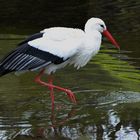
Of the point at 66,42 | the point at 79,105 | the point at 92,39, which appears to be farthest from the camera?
the point at 92,39

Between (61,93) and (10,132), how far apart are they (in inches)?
92.2

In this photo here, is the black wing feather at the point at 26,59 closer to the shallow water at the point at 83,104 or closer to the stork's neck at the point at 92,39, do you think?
the stork's neck at the point at 92,39

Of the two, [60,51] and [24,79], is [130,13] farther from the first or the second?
[60,51]

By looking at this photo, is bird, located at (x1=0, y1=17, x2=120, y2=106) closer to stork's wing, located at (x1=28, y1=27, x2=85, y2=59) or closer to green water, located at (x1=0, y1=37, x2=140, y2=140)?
stork's wing, located at (x1=28, y1=27, x2=85, y2=59)

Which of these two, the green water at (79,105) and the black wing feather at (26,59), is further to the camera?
the black wing feather at (26,59)

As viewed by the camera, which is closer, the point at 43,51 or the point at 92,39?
the point at 43,51

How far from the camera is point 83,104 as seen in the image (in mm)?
9461

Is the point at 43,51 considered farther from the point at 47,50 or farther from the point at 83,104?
the point at 83,104

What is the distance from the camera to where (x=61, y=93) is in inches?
408

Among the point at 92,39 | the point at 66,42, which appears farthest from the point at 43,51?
the point at 92,39

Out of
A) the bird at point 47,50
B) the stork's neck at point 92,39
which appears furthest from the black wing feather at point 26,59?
the stork's neck at point 92,39

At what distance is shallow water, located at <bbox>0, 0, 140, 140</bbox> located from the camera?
8.12 m

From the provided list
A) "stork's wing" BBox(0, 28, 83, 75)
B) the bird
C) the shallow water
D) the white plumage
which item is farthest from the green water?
the white plumage

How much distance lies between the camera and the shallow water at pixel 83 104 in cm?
812
